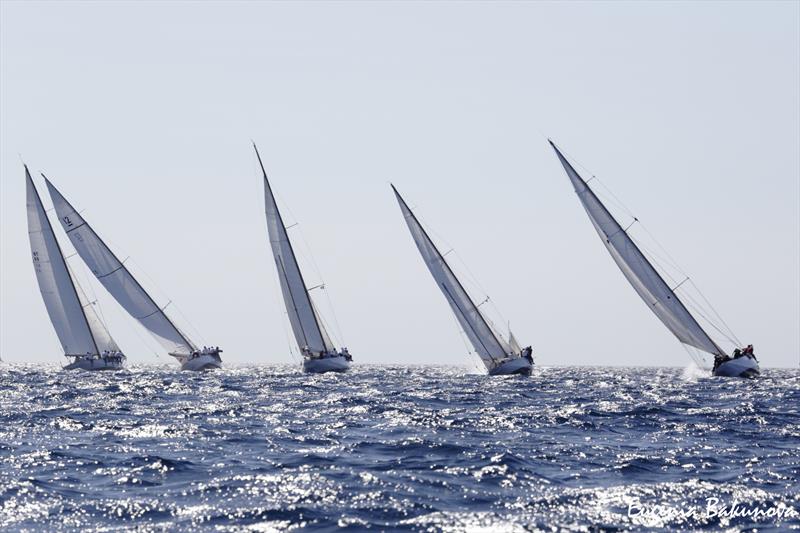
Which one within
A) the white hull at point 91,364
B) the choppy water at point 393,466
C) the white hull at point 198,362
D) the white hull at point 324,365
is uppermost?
the white hull at point 91,364

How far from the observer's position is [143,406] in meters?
33.3

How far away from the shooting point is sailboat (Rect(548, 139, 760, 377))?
57062 mm

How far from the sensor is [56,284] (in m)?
71.9

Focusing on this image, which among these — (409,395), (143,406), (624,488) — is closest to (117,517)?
→ (624,488)

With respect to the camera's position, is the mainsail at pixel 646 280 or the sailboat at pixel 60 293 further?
the sailboat at pixel 60 293

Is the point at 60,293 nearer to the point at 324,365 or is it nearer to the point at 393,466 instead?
the point at 324,365

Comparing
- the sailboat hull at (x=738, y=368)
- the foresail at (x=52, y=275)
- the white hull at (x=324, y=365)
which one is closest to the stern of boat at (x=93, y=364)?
the foresail at (x=52, y=275)

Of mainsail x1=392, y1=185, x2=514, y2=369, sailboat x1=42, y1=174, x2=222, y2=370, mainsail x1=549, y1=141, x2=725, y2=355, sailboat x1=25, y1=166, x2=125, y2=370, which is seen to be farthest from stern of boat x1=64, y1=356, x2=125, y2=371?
mainsail x1=549, y1=141, x2=725, y2=355

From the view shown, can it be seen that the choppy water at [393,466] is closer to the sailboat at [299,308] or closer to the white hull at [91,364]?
the sailboat at [299,308]

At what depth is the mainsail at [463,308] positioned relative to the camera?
205 ft

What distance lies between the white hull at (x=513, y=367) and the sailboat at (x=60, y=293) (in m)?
30.0

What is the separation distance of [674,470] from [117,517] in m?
10.0

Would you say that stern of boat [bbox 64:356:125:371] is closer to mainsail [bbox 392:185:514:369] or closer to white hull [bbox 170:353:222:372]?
white hull [bbox 170:353:222:372]

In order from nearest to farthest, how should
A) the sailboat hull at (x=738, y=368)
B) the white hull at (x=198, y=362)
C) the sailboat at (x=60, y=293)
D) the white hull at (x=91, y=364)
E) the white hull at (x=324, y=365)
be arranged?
the sailboat hull at (x=738, y=368)
the white hull at (x=324, y=365)
the sailboat at (x=60, y=293)
the white hull at (x=198, y=362)
the white hull at (x=91, y=364)
